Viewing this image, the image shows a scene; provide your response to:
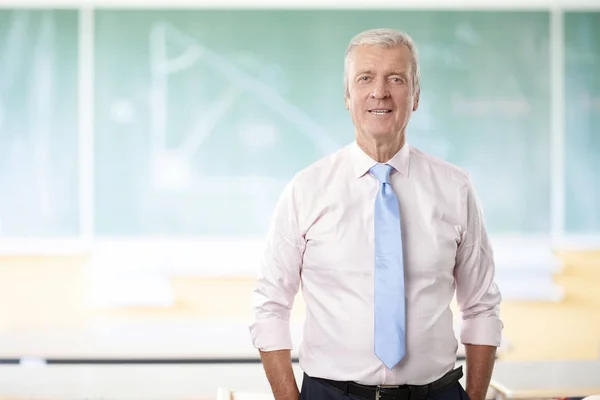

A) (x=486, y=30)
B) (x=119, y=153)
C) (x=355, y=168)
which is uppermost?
(x=486, y=30)

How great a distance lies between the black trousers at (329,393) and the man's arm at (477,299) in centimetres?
10

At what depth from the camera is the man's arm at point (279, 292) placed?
63.1 inches

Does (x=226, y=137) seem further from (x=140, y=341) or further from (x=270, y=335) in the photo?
(x=270, y=335)

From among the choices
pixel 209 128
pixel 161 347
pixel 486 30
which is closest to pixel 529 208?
pixel 486 30

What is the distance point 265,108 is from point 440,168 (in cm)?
261

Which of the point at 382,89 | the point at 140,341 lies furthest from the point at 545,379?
the point at 140,341

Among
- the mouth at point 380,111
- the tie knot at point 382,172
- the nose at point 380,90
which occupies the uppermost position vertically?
the nose at point 380,90

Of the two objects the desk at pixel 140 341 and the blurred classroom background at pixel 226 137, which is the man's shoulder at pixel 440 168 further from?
the blurred classroom background at pixel 226 137

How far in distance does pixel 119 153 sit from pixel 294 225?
107 inches

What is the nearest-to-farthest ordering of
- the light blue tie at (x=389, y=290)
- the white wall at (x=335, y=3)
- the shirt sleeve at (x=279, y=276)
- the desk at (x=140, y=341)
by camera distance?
the light blue tie at (x=389, y=290)
the shirt sleeve at (x=279, y=276)
the desk at (x=140, y=341)
the white wall at (x=335, y=3)

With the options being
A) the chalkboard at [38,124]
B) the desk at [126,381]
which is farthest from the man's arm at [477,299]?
the chalkboard at [38,124]

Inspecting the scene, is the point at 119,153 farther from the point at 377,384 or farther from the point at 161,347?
the point at 377,384

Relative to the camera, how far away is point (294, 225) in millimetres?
1604

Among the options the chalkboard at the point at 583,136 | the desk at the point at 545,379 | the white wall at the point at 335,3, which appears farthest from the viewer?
the chalkboard at the point at 583,136
